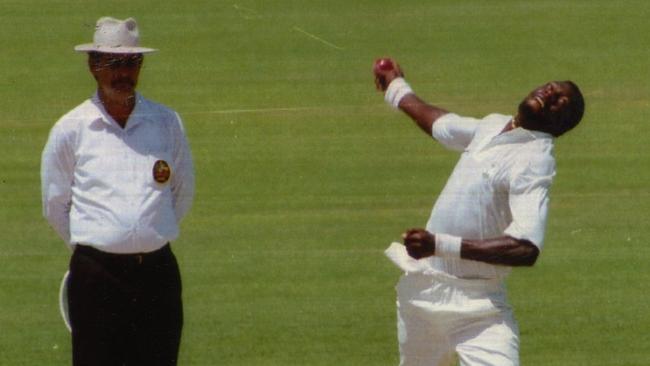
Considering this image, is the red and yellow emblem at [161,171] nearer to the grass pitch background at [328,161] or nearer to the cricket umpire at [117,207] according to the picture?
the cricket umpire at [117,207]

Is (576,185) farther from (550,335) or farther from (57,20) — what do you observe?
(57,20)

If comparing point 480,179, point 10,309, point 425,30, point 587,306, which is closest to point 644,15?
point 425,30

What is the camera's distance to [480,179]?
802 cm

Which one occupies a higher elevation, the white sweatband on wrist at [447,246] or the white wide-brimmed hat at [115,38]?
the white wide-brimmed hat at [115,38]

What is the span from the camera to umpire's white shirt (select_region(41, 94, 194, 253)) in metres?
8.02

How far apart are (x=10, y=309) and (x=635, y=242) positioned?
186 inches

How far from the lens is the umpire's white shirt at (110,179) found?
8016mm

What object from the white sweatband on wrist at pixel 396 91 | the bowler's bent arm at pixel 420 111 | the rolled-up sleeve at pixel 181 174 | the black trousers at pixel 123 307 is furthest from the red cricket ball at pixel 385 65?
the black trousers at pixel 123 307

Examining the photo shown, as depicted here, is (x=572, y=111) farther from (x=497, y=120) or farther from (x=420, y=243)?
(x=420, y=243)

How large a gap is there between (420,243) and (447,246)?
0.48 feet

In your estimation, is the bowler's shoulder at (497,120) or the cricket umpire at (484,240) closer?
the cricket umpire at (484,240)

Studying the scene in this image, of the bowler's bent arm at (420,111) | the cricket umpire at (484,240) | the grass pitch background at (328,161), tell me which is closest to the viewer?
the cricket umpire at (484,240)

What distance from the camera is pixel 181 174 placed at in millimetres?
8375

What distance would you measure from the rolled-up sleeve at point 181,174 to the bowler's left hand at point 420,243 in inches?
48.7
